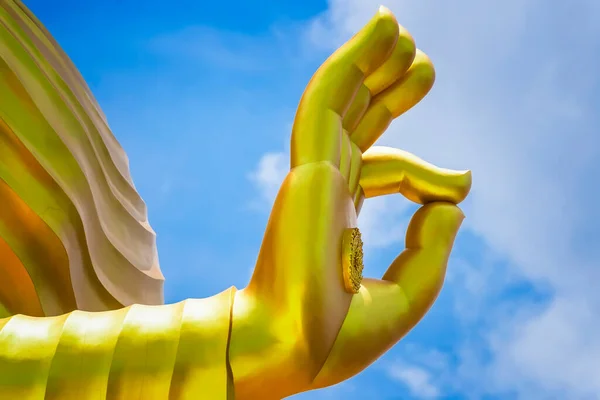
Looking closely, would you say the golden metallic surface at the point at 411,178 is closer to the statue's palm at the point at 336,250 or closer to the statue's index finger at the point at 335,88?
the statue's palm at the point at 336,250

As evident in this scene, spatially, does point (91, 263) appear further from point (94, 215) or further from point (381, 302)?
point (381, 302)

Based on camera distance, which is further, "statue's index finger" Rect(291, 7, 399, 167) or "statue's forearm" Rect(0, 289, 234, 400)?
"statue's index finger" Rect(291, 7, 399, 167)

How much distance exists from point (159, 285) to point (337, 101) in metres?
1.55

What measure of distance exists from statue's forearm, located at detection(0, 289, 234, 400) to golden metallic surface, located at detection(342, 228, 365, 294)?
1.17 ft

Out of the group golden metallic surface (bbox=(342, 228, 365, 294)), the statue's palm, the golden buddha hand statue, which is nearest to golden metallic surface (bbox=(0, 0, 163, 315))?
the golden buddha hand statue

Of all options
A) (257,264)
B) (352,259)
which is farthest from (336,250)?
(257,264)

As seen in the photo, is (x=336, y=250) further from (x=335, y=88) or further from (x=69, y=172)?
(x=69, y=172)

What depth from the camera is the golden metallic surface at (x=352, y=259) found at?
2.54 metres

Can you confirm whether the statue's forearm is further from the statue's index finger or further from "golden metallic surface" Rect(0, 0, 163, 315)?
"golden metallic surface" Rect(0, 0, 163, 315)

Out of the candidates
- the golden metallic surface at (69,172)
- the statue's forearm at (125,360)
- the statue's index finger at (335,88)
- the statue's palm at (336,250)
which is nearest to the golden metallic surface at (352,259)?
the statue's palm at (336,250)

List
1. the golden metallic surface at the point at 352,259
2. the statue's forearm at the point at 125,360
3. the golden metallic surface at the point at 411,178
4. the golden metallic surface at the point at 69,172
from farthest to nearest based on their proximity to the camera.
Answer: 1. the golden metallic surface at the point at 69,172
2. the golden metallic surface at the point at 411,178
3. the golden metallic surface at the point at 352,259
4. the statue's forearm at the point at 125,360

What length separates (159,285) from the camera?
384cm

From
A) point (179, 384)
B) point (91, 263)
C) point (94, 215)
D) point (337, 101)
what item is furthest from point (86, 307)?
point (337, 101)

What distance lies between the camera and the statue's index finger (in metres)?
2.56
